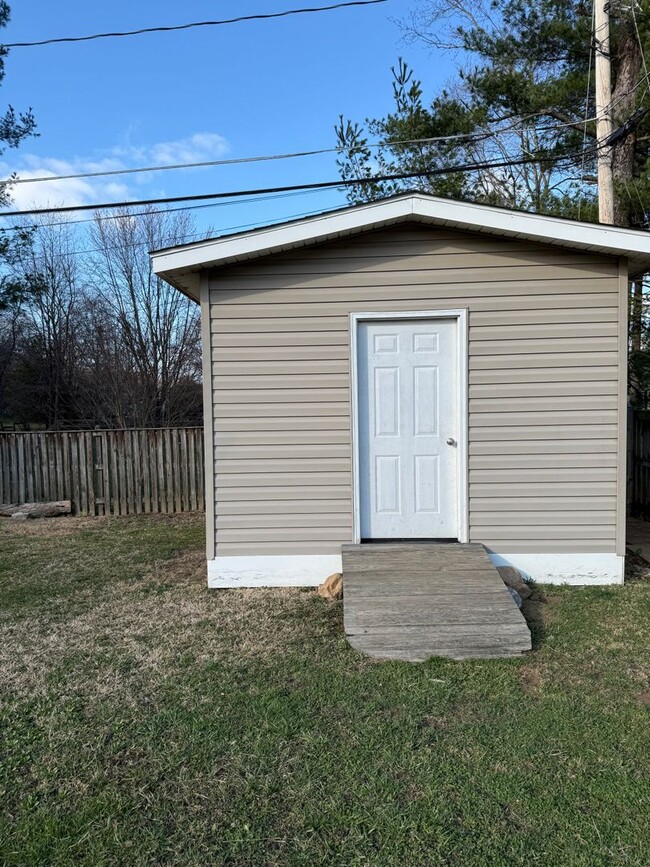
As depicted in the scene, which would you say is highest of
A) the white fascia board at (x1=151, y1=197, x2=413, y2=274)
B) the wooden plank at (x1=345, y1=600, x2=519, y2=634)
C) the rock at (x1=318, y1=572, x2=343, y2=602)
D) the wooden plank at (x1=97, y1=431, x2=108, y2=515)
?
the white fascia board at (x1=151, y1=197, x2=413, y2=274)

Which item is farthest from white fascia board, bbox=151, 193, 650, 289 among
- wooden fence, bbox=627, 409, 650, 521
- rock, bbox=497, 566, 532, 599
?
wooden fence, bbox=627, 409, 650, 521

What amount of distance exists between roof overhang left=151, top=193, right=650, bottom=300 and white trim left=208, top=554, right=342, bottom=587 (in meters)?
2.55

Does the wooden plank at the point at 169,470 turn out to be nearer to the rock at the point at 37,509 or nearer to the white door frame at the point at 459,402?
the rock at the point at 37,509

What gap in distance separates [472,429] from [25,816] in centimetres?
396

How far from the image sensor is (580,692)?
10.1ft

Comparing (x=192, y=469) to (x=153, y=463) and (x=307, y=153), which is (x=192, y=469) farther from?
(x=307, y=153)

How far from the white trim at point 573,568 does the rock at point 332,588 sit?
4.38 ft

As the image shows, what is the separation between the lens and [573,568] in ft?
16.2

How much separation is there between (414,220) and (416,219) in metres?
0.04

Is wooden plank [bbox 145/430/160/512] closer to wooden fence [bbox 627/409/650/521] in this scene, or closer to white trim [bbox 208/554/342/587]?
white trim [bbox 208/554/342/587]

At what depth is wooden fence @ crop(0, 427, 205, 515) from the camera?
904cm

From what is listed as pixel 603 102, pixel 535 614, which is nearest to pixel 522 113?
pixel 603 102

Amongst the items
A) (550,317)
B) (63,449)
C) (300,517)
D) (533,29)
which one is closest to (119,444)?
(63,449)

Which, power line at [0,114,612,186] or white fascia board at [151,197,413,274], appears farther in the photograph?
power line at [0,114,612,186]
